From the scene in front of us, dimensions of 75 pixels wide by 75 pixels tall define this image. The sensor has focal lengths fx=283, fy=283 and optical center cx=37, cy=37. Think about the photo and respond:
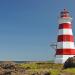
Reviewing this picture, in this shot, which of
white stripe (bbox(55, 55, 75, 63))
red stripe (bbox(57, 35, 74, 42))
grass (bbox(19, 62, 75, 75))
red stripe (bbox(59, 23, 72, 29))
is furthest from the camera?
red stripe (bbox(59, 23, 72, 29))

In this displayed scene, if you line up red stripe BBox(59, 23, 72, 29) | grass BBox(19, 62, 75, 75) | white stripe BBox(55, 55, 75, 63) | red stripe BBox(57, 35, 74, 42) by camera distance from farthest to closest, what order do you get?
red stripe BBox(59, 23, 72, 29)
red stripe BBox(57, 35, 74, 42)
white stripe BBox(55, 55, 75, 63)
grass BBox(19, 62, 75, 75)

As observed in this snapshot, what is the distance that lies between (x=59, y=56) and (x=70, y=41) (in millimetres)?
2131

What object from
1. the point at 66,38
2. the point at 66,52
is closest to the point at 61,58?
the point at 66,52

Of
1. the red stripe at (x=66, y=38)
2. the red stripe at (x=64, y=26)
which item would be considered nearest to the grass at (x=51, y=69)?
the red stripe at (x=66, y=38)

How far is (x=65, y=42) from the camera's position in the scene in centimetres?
3170

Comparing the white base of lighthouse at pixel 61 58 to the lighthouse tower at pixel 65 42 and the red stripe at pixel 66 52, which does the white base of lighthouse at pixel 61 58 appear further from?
the red stripe at pixel 66 52

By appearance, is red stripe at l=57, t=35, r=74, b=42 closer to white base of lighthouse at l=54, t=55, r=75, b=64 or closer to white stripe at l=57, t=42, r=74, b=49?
white stripe at l=57, t=42, r=74, b=49

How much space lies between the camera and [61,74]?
16406 millimetres

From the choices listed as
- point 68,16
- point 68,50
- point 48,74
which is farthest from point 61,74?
point 68,16

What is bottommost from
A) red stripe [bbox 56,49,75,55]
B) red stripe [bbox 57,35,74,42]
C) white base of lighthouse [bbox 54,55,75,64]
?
white base of lighthouse [bbox 54,55,75,64]

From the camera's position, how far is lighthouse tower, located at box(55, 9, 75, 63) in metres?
31.6

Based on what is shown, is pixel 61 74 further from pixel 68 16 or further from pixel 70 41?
pixel 68 16

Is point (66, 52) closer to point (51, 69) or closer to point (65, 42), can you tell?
point (65, 42)

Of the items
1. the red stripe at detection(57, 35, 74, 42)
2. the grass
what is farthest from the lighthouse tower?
the grass
